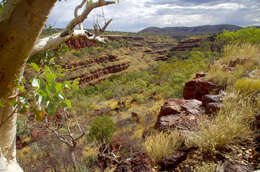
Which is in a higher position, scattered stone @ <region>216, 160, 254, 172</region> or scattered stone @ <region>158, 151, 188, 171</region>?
scattered stone @ <region>216, 160, 254, 172</region>

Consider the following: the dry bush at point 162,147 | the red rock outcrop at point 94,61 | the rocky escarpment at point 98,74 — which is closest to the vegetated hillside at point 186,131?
the dry bush at point 162,147

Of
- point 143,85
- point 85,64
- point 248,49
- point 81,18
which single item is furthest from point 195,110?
point 85,64

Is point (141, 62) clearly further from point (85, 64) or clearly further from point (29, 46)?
point (29, 46)

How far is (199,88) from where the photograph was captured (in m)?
6.46

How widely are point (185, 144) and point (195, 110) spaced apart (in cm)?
196

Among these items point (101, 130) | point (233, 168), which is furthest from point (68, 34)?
point (101, 130)

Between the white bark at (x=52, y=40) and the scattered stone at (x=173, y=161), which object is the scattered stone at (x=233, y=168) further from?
the white bark at (x=52, y=40)

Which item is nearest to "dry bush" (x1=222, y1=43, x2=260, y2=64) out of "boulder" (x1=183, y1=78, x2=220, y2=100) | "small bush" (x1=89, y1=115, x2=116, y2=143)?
"boulder" (x1=183, y1=78, x2=220, y2=100)

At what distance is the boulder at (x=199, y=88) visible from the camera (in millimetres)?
5973

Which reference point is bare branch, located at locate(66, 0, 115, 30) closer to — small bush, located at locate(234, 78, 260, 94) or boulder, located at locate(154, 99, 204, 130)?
boulder, located at locate(154, 99, 204, 130)

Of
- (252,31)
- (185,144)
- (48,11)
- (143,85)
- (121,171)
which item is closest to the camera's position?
(48,11)

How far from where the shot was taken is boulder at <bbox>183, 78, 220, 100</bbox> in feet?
19.6

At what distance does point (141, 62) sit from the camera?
63.9 m

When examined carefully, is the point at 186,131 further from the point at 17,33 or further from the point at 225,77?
the point at 225,77
